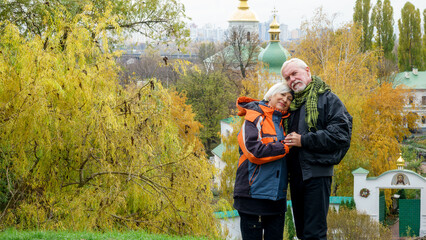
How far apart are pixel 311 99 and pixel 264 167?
58cm

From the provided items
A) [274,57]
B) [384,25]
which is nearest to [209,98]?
[274,57]

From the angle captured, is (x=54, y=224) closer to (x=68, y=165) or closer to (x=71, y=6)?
(x=68, y=165)

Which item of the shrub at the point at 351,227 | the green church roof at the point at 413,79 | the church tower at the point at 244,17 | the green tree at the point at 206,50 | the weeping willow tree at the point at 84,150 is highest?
the church tower at the point at 244,17

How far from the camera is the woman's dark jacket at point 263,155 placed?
3.84 m

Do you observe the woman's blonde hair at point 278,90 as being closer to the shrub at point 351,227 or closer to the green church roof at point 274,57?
the shrub at point 351,227

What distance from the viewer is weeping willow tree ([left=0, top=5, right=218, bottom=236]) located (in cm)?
632

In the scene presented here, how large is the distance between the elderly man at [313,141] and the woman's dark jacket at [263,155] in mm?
106

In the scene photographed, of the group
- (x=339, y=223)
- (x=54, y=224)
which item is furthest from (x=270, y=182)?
(x=339, y=223)

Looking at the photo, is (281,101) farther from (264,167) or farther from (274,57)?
(274,57)

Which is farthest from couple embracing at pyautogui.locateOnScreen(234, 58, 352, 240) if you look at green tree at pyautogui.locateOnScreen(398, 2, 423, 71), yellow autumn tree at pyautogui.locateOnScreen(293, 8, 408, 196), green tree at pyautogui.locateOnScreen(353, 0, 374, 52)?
green tree at pyautogui.locateOnScreen(398, 2, 423, 71)

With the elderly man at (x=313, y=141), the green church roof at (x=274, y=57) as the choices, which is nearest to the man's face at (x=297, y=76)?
the elderly man at (x=313, y=141)

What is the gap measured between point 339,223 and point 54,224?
11.8 metres

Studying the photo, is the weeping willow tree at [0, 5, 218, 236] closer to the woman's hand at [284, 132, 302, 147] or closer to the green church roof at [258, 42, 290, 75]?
the woman's hand at [284, 132, 302, 147]

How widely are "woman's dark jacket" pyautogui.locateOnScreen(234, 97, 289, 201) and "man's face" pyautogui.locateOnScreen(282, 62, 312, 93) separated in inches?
8.8
